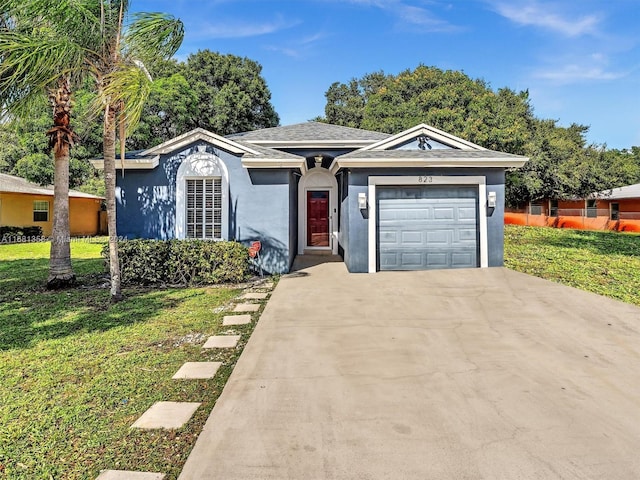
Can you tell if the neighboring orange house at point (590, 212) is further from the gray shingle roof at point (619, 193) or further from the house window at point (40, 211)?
the house window at point (40, 211)

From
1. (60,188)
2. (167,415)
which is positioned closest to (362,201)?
(60,188)

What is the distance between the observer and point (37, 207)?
23.3 meters

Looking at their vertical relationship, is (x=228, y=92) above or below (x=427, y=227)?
above

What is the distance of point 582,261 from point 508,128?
54.5 ft

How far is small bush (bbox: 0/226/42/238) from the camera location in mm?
20562

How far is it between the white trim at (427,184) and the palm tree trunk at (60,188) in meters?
7.72

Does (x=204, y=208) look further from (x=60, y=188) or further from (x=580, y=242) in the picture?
(x=580, y=242)

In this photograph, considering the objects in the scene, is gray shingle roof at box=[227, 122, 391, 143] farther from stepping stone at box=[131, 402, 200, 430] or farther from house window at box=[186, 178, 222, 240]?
stepping stone at box=[131, 402, 200, 430]

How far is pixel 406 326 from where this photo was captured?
581 cm

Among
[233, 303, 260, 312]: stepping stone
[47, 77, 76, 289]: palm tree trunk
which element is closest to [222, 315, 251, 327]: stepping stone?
[233, 303, 260, 312]: stepping stone

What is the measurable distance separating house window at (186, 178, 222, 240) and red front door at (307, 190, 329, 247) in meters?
4.76

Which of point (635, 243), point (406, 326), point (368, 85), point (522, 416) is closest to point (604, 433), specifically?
point (522, 416)

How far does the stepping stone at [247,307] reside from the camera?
6.80m

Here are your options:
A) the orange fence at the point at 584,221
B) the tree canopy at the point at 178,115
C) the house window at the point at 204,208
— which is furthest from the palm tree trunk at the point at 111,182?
the orange fence at the point at 584,221
